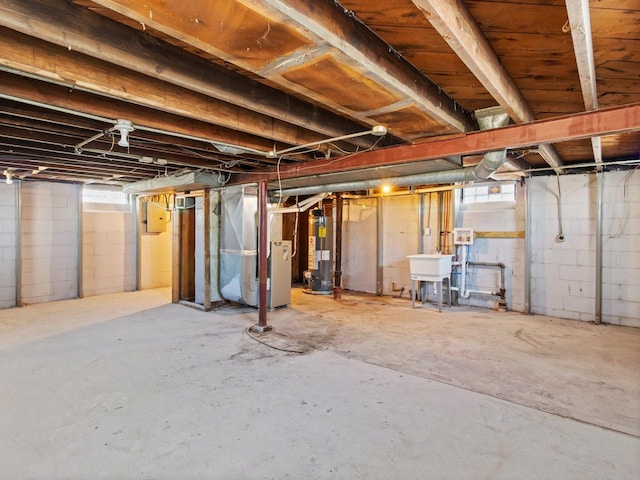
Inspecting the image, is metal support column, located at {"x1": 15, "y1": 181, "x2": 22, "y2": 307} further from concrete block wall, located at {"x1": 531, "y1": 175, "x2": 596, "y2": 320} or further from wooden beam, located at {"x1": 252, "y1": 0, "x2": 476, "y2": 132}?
concrete block wall, located at {"x1": 531, "y1": 175, "x2": 596, "y2": 320}

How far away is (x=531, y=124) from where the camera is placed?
226 centimetres

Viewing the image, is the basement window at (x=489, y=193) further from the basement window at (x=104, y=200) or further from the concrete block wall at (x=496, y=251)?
the basement window at (x=104, y=200)

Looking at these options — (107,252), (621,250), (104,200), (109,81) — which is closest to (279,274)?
(107,252)

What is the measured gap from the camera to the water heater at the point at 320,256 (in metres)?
6.30

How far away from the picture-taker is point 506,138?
2375mm

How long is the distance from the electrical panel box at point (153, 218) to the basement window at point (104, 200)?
0.97ft

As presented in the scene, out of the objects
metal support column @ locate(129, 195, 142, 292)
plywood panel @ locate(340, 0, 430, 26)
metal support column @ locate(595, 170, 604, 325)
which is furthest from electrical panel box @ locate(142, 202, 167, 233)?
metal support column @ locate(595, 170, 604, 325)

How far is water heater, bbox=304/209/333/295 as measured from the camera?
20.7 ft

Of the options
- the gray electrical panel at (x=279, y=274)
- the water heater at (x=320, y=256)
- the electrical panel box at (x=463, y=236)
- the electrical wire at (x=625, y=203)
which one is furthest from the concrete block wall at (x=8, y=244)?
the electrical wire at (x=625, y=203)

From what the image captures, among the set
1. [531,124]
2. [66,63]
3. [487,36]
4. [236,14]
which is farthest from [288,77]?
[531,124]

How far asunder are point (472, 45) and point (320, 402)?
221 cm

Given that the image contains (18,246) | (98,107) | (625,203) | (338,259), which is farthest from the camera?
(338,259)

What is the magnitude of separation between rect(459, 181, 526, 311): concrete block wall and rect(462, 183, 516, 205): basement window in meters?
0.07

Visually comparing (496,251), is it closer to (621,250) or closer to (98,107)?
(621,250)
